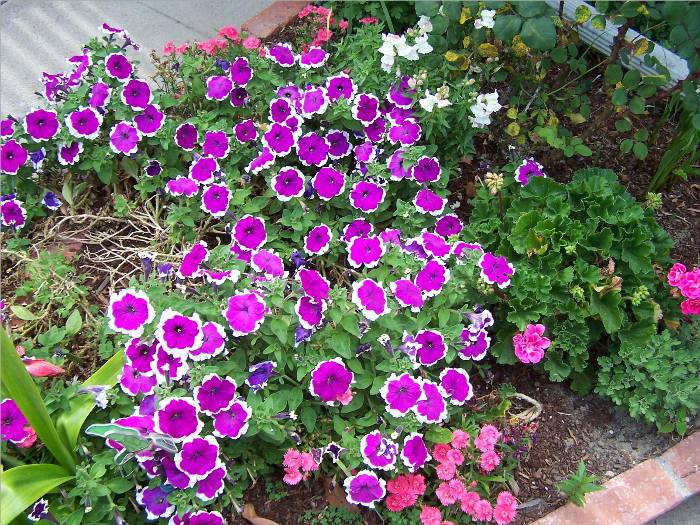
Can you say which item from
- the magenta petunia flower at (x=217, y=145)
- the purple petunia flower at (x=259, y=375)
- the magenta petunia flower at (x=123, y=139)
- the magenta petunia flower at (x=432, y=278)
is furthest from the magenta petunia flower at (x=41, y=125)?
the magenta petunia flower at (x=432, y=278)

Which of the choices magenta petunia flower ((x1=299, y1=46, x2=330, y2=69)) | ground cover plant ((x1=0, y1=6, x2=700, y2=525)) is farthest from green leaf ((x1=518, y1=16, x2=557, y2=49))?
magenta petunia flower ((x1=299, y1=46, x2=330, y2=69))

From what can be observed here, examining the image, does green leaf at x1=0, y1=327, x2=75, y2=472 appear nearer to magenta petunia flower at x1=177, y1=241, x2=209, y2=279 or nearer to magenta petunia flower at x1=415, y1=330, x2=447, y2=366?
magenta petunia flower at x1=177, y1=241, x2=209, y2=279

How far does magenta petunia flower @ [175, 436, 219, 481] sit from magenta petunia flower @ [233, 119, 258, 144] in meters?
1.25

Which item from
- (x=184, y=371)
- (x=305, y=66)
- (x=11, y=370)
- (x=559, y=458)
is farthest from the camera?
(x=305, y=66)

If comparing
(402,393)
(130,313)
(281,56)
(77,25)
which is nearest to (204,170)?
(281,56)

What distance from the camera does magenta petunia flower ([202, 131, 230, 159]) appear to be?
2.72 metres

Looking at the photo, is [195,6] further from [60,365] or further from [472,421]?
[472,421]

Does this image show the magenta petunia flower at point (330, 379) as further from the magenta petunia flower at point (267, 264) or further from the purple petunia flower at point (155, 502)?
the purple petunia flower at point (155, 502)

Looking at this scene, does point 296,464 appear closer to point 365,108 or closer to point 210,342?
point 210,342

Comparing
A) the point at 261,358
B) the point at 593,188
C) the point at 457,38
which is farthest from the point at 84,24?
the point at 593,188

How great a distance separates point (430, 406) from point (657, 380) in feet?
2.69

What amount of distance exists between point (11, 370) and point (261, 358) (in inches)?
29.7

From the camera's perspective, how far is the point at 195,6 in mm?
3863

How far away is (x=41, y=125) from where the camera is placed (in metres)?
2.64
